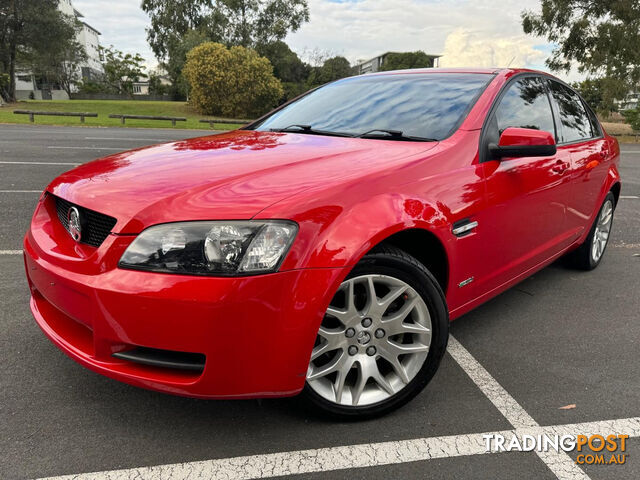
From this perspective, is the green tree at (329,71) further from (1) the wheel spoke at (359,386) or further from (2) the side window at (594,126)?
(1) the wheel spoke at (359,386)

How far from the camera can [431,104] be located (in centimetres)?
294

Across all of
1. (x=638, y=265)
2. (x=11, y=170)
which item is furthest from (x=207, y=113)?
(x=638, y=265)

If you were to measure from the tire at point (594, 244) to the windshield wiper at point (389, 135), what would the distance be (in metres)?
2.26

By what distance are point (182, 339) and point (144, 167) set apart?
96 centimetres

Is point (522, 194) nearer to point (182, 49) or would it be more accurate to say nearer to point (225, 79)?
point (225, 79)

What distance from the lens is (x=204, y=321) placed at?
1.74m

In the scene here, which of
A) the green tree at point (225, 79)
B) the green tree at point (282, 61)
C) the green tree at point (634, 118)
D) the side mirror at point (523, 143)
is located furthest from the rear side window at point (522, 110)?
the green tree at point (282, 61)

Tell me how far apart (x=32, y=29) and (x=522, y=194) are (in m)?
44.7

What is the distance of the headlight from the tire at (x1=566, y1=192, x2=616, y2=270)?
328 centimetres

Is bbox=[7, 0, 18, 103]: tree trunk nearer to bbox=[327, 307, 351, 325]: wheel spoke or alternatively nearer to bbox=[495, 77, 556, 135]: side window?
bbox=[495, 77, 556, 135]: side window

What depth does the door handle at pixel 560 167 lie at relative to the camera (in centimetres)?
319

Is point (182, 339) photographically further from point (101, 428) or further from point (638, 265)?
point (638, 265)

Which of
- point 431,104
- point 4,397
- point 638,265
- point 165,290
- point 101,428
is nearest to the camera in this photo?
point 165,290

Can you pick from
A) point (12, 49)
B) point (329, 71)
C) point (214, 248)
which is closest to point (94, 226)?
point (214, 248)
